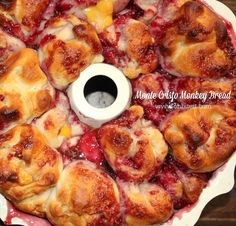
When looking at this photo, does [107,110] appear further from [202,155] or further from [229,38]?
[229,38]

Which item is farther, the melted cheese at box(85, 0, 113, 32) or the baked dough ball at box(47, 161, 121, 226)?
the melted cheese at box(85, 0, 113, 32)

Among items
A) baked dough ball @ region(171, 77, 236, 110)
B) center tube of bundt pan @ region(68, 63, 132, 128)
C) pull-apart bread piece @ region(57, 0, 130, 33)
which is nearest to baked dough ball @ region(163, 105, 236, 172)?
baked dough ball @ region(171, 77, 236, 110)

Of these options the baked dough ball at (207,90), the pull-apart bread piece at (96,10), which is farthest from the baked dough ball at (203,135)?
the pull-apart bread piece at (96,10)

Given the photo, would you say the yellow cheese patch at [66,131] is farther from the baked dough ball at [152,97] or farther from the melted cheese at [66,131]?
the baked dough ball at [152,97]

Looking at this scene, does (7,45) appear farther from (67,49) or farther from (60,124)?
(60,124)

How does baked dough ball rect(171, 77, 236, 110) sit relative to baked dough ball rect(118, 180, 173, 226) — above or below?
above

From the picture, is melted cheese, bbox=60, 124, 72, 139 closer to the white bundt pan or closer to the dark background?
the white bundt pan

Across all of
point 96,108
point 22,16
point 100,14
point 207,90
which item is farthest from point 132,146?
point 22,16
